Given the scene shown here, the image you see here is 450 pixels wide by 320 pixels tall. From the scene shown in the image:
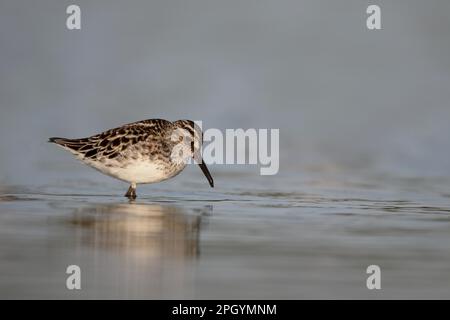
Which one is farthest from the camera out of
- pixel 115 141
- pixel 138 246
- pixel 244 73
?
pixel 244 73

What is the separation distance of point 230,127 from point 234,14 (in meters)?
3.83

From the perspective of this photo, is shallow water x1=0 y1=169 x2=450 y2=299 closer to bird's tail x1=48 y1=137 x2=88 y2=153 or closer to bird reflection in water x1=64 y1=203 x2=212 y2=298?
bird reflection in water x1=64 y1=203 x2=212 y2=298

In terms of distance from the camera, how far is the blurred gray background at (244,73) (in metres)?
16.4

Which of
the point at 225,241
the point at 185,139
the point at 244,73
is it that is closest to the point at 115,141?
the point at 185,139

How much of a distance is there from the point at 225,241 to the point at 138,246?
80 centimetres

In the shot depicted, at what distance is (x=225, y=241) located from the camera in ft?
27.3

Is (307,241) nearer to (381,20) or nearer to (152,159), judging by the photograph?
(152,159)

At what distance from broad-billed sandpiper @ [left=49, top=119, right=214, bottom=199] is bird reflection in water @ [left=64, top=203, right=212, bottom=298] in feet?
2.87

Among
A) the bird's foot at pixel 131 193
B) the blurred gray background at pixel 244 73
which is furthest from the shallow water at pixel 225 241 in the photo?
the blurred gray background at pixel 244 73

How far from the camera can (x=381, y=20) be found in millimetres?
19047

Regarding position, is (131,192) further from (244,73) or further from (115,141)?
(244,73)

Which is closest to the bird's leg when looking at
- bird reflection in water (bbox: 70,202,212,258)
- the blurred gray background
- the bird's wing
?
the bird's wing
